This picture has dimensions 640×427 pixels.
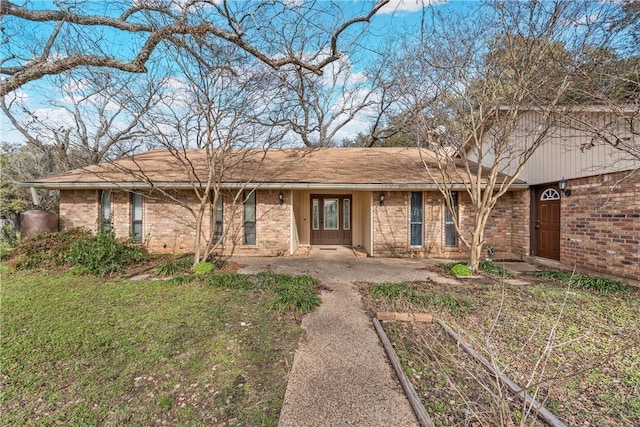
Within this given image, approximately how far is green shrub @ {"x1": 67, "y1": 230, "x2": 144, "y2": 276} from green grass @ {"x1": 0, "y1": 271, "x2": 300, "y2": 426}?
1.24 metres

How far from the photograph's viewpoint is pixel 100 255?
6.71 m

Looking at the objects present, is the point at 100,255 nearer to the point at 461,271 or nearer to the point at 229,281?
the point at 229,281

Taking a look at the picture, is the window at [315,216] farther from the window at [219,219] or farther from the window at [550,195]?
the window at [550,195]

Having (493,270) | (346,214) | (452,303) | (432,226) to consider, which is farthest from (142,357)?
(346,214)

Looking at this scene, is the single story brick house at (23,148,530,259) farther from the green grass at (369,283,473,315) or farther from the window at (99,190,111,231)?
the green grass at (369,283,473,315)

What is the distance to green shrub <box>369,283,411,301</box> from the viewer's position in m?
5.20

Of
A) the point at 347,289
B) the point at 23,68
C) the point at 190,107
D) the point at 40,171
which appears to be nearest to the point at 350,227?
the point at 347,289

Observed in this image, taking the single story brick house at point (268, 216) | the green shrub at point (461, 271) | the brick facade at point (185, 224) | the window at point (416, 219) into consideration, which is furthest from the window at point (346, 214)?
the green shrub at point (461, 271)

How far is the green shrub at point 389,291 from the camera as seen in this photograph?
17.1 feet

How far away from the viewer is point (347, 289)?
19.0 ft

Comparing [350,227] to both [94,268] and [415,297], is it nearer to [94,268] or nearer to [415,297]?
[415,297]

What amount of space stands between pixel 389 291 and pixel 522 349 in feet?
12.2

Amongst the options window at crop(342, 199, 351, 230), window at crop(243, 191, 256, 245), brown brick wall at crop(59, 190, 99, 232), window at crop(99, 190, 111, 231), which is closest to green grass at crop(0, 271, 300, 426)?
window at crop(243, 191, 256, 245)

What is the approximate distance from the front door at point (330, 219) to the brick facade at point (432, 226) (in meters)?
2.59
